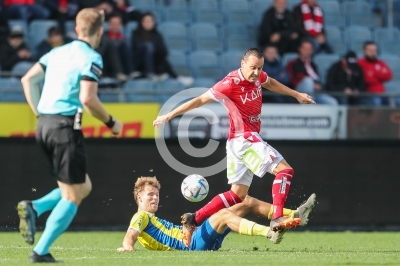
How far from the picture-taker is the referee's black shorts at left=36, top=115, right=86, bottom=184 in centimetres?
738

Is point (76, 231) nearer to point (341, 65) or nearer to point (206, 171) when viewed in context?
point (206, 171)

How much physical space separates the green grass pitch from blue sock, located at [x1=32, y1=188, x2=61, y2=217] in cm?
48

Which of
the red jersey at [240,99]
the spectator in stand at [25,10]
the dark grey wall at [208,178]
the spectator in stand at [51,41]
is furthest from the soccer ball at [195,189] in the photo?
the spectator in stand at [25,10]

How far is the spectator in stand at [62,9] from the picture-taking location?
646 inches

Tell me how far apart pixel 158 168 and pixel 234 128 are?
3.34m

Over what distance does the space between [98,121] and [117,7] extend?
413cm

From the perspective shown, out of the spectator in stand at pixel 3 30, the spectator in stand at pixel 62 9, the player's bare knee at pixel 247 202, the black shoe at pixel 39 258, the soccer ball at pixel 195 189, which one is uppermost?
the spectator in stand at pixel 62 9

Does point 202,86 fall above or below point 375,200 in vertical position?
above

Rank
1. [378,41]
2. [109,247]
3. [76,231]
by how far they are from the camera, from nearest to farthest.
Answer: [109,247], [76,231], [378,41]

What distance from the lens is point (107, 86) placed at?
577 inches

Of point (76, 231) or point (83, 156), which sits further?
point (76, 231)

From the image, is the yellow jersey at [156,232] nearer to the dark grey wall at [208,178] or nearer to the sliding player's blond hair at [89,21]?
the sliding player's blond hair at [89,21]

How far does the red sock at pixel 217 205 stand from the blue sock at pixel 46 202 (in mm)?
2132

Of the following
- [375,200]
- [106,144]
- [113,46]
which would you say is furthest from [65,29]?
[375,200]
